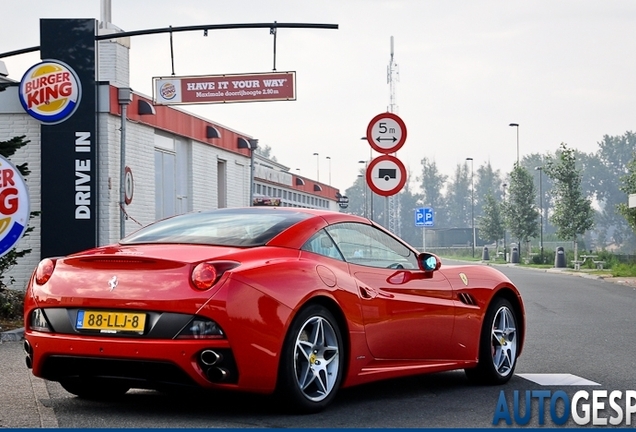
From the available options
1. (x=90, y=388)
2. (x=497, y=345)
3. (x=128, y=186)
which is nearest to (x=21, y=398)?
(x=90, y=388)

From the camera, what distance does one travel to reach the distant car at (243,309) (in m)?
5.96

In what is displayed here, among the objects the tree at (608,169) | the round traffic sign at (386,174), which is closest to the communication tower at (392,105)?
the round traffic sign at (386,174)

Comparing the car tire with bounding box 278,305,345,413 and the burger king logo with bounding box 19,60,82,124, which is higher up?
the burger king logo with bounding box 19,60,82,124

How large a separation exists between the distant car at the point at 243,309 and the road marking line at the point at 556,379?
97 centimetres

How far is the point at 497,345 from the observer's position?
8289mm

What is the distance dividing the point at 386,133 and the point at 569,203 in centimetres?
3998

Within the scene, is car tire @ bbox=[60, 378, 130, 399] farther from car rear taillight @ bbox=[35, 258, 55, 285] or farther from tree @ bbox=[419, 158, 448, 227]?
tree @ bbox=[419, 158, 448, 227]

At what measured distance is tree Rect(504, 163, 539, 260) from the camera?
221ft

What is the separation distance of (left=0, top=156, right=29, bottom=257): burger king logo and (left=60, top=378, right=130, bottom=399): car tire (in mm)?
2438

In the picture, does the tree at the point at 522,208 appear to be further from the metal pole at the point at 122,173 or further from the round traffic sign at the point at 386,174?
the round traffic sign at the point at 386,174

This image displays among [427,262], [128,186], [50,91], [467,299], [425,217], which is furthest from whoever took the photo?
[425,217]

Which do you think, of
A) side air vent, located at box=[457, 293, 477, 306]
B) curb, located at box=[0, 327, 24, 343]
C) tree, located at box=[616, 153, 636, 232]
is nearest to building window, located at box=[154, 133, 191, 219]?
curb, located at box=[0, 327, 24, 343]

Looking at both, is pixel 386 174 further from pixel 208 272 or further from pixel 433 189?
pixel 433 189

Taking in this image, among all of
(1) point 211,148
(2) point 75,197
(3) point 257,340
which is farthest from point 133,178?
(3) point 257,340
